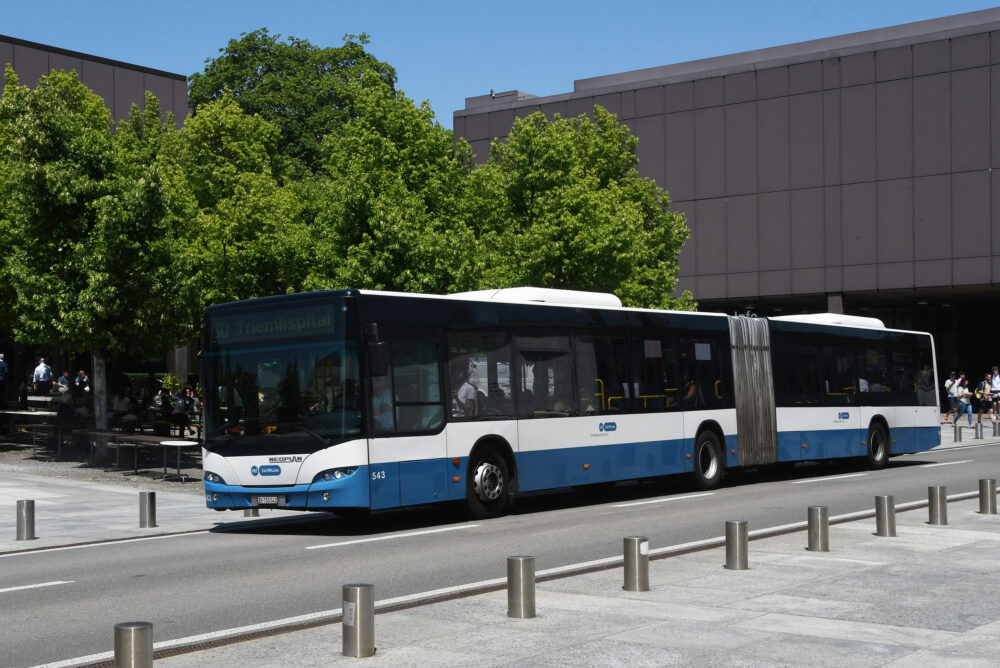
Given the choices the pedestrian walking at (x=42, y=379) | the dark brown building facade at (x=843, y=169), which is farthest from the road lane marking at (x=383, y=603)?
the dark brown building facade at (x=843, y=169)

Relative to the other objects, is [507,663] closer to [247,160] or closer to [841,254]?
[247,160]

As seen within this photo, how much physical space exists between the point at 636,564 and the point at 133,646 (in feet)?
15.0

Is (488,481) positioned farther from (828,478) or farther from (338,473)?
(828,478)

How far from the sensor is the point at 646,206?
3884cm

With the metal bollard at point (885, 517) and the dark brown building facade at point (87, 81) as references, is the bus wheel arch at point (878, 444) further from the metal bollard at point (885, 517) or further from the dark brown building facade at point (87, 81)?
the dark brown building facade at point (87, 81)

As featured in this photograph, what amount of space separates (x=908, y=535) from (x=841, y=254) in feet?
133

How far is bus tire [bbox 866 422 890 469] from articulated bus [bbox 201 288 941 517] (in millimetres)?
2502

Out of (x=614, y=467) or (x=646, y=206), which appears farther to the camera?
(x=646, y=206)

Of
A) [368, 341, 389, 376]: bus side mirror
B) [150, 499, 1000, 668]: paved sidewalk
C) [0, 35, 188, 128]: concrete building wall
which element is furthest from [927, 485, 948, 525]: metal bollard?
[0, 35, 188, 128]: concrete building wall

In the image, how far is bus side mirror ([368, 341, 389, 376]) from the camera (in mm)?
14211

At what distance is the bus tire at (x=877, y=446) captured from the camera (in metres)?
24.5

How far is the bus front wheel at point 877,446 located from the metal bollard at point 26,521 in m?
16.3

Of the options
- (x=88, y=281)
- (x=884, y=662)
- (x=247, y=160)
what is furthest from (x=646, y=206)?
(x=884, y=662)

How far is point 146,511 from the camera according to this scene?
15.8m
